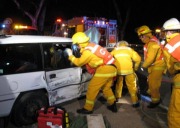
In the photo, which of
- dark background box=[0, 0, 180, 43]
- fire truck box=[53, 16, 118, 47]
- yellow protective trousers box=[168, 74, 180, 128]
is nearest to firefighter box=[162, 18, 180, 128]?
yellow protective trousers box=[168, 74, 180, 128]

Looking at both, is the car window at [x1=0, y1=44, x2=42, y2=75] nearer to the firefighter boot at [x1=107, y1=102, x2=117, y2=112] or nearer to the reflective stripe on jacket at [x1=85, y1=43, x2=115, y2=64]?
the reflective stripe on jacket at [x1=85, y1=43, x2=115, y2=64]

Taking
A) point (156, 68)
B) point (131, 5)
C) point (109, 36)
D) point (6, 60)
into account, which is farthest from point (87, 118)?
point (131, 5)

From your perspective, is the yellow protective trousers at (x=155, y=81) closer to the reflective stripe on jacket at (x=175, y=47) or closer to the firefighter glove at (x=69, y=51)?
the firefighter glove at (x=69, y=51)

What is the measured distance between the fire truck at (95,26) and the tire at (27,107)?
9.04m

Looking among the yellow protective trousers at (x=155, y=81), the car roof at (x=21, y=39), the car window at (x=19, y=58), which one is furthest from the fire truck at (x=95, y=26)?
the car window at (x=19, y=58)

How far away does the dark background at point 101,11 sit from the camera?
1176 inches

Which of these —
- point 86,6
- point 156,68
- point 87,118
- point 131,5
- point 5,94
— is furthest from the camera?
point 86,6

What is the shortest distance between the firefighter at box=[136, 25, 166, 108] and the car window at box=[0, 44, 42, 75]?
2.48 metres

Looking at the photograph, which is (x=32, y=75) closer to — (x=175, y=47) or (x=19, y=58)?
(x=19, y=58)

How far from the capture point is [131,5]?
24.8m

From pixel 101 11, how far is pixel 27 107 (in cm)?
2596

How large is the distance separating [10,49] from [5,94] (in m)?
0.78

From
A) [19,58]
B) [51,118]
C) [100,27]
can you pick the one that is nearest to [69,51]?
[19,58]

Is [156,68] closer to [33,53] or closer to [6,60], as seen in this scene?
[33,53]
